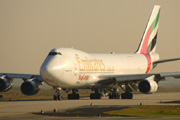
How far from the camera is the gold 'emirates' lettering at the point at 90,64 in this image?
169 ft

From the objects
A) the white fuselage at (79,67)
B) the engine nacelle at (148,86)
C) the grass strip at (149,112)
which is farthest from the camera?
the engine nacelle at (148,86)

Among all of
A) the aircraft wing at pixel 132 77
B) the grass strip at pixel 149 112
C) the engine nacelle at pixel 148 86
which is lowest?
the grass strip at pixel 149 112

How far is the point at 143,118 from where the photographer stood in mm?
28344

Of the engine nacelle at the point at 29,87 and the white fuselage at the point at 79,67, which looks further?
the engine nacelle at the point at 29,87

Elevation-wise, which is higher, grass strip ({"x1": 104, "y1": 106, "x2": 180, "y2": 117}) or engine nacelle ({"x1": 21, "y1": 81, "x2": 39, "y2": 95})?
engine nacelle ({"x1": 21, "y1": 81, "x2": 39, "y2": 95})

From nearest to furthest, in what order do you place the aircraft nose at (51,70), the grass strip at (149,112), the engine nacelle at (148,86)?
the grass strip at (149,112), the aircraft nose at (51,70), the engine nacelle at (148,86)

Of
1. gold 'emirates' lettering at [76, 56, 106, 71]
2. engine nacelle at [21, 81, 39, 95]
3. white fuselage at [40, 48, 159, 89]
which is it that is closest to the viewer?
white fuselage at [40, 48, 159, 89]

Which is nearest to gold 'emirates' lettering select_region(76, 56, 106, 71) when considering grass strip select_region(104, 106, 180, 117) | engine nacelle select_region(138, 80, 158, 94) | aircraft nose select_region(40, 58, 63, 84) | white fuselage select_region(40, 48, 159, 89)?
white fuselage select_region(40, 48, 159, 89)

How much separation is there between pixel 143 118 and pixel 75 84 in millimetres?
23013

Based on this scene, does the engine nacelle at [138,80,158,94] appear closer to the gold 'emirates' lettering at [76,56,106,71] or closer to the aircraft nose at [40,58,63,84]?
the gold 'emirates' lettering at [76,56,106,71]

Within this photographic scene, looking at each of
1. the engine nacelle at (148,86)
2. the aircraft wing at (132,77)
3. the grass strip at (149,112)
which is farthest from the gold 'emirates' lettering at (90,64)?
the grass strip at (149,112)

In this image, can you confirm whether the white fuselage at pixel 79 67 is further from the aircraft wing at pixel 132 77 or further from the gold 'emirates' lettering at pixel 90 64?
the aircraft wing at pixel 132 77

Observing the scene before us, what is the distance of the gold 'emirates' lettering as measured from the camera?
2029 inches

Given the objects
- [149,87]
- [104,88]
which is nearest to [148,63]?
[104,88]
